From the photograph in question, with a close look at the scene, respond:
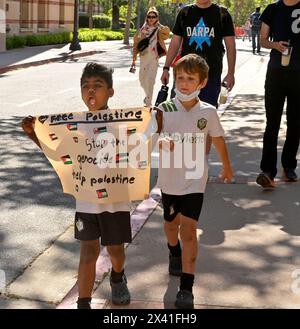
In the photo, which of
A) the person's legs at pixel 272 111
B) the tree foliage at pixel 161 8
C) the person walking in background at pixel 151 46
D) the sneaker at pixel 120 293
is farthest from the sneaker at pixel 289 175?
the tree foliage at pixel 161 8

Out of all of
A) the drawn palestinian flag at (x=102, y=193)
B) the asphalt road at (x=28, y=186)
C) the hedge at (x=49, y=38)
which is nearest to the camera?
the drawn palestinian flag at (x=102, y=193)

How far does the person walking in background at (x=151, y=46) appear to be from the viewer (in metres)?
11.4

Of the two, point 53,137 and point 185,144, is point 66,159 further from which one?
point 185,144

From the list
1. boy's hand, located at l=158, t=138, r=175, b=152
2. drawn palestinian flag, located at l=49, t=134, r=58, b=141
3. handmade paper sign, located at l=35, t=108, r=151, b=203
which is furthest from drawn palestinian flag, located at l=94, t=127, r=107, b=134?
boy's hand, located at l=158, t=138, r=175, b=152

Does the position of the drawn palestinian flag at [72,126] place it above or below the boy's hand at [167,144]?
above

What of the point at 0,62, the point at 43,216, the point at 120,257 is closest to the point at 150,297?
the point at 120,257

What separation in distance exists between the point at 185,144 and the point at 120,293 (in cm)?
99

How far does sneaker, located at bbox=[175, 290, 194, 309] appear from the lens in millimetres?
3809

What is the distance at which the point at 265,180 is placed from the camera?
6531 millimetres

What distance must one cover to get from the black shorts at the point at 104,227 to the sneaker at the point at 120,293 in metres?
0.33

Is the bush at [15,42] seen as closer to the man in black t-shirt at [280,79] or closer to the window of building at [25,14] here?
the window of building at [25,14]

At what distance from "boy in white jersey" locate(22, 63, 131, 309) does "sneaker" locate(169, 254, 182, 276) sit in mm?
674

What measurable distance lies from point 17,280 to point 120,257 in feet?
2.75
